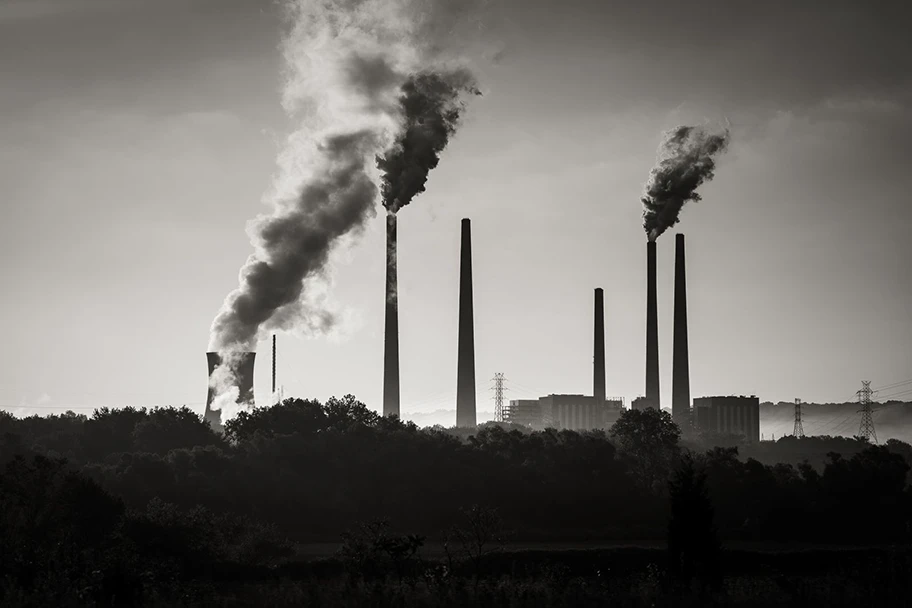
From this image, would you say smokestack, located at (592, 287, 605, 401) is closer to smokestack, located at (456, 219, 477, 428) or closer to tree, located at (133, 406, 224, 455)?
smokestack, located at (456, 219, 477, 428)

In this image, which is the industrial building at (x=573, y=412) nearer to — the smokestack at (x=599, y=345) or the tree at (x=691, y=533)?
the smokestack at (x=599, y=345)

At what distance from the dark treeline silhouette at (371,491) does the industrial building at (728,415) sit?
246ft

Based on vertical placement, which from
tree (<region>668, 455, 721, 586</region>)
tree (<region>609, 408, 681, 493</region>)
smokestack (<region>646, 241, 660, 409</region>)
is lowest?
tree (<region>668, 455, 721, 586</region>)

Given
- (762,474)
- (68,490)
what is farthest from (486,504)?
(68,490)

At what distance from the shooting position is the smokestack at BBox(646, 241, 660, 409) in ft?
444

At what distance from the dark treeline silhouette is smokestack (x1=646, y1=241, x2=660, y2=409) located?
127ft

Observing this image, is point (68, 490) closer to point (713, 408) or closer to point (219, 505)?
point (219, 505)

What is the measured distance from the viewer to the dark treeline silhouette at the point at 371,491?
53.5 meters

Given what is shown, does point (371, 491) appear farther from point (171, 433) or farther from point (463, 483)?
point (171, 433)

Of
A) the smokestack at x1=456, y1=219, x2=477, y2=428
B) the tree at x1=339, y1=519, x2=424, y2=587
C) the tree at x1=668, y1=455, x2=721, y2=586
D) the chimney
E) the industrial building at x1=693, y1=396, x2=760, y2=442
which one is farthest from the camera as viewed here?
the industrial building at x1=693, y1=396, x2=760, y2=442

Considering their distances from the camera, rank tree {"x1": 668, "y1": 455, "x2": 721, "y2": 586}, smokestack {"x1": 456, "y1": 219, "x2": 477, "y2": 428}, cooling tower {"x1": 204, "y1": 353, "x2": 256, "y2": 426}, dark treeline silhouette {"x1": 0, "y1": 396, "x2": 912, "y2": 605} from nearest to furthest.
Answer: tree {"x1": 668, "y1": 455, "x2": 721, "y2": 586}
dark treeline silhouette {"x1": 0, "y1": 396, "x2": 912, "y2": 605}
cooling tower {"x1": 204, "y1": 353, "x2": 256, "y2": 426}
smokestack {"x1": 456, "y1": 219, "x2": 477, "y2": 428}

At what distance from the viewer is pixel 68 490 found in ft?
179

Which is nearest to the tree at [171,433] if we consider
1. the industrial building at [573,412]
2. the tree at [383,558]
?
the tree at [383,558]

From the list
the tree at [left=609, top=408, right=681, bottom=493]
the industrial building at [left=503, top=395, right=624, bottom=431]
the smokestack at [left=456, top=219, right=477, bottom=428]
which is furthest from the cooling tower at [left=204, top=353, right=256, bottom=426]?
the industrial building at [left=503, top=395, right=624, bottom=431]
